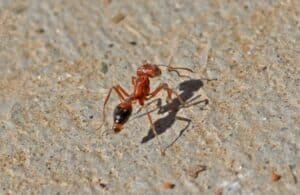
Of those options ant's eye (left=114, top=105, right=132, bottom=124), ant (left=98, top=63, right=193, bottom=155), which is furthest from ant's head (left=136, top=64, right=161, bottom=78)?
ant's eye (left=114, top=105, right=132, bottom=124)

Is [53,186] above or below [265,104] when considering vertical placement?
below

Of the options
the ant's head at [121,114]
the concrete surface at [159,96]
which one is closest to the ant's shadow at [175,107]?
the concrete surface at [159,96]

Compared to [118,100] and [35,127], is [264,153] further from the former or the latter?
[35,127]

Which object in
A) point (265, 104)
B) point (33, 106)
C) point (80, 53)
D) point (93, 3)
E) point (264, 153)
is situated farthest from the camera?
point (93, 3)

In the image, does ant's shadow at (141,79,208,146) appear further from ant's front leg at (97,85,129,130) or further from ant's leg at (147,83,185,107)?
ant's front leg at (97,85,129,130)

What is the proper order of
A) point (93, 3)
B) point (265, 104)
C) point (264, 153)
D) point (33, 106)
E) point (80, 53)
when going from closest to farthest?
point (264, 153) < point (265, 104) < point (33, 106) < point (80, 53) < point (93, 3)

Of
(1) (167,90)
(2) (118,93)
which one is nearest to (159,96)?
(1) (167,90)

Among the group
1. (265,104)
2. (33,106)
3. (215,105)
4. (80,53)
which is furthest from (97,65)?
(265,104)
